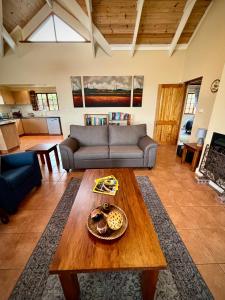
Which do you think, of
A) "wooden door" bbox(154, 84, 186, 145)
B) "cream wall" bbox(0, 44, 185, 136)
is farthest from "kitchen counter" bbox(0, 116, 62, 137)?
"wooden door" bbox(154, 84, 186, 145)

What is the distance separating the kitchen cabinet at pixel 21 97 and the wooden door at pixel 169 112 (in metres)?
5.67

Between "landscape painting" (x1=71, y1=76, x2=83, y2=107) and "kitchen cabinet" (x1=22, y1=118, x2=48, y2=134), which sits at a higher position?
"landscape painting" (x1=71, y1=76, x2=83, y2=107)

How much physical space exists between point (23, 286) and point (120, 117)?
4193 millimetres

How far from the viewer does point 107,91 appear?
434 centimetres

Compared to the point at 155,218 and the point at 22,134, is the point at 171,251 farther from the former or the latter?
the point at 22,134

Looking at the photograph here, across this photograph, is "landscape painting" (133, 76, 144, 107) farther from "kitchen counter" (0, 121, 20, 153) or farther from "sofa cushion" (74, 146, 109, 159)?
"kitchen counter" (0, 121, 20, 153)

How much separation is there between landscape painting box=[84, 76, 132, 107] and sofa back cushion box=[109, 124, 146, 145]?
1576mm

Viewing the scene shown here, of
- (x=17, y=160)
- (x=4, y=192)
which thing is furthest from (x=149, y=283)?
(x=17, y=160)

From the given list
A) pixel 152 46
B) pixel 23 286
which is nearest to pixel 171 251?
pixel 23 286

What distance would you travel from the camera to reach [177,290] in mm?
1052

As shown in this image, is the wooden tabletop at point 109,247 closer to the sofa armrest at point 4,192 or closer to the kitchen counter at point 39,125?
the sofa armrest at point 4,192

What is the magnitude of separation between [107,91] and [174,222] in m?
3.92

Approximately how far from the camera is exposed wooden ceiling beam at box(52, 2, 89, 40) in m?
3.53

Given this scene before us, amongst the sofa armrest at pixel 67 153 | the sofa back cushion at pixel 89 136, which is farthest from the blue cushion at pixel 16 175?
the sofa back cushion at pixel 89 136
